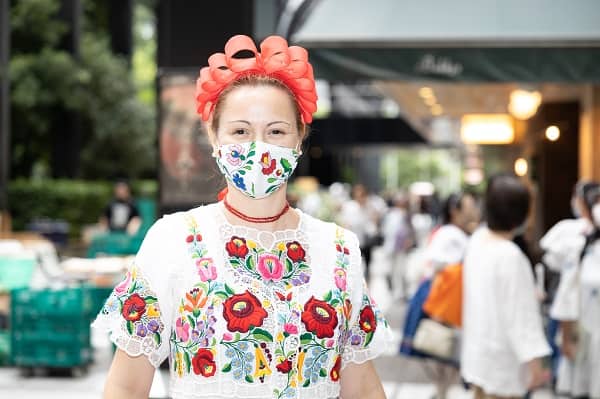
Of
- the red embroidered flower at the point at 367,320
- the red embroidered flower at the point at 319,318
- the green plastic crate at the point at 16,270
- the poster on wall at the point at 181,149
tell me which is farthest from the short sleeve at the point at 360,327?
the green plastic crate at the point at 16,270

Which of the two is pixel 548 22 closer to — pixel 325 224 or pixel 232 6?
pixel 232 6

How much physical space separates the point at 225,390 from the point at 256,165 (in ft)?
1.74

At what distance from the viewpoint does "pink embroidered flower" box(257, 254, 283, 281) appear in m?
2.67

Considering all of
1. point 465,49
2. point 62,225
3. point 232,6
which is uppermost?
point 232,6

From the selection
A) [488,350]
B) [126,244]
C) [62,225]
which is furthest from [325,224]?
[62,225]

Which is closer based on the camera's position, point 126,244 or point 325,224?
point 325,224

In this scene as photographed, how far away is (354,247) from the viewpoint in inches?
113

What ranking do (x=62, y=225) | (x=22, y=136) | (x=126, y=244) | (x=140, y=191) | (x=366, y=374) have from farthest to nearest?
(x=140, y=191) < (x=22, y=136) < (x=62, y=225) < (x=126, y=244) < (x=366, y=374)

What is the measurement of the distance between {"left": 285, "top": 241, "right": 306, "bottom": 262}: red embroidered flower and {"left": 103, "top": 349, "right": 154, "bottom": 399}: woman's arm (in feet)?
1.40

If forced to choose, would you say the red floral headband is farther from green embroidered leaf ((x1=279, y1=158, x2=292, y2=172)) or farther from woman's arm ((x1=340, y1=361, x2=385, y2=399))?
woman's arm ((x1=340, y1=361, x2=385, y2=399))

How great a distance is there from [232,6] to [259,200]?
278 inches

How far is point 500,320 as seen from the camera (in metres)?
5.48

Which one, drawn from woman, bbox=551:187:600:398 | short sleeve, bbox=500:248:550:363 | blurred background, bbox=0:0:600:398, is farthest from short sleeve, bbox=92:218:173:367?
woman, bbox=551:187:600:398

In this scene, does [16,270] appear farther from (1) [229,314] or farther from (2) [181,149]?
(1) [229,314]
